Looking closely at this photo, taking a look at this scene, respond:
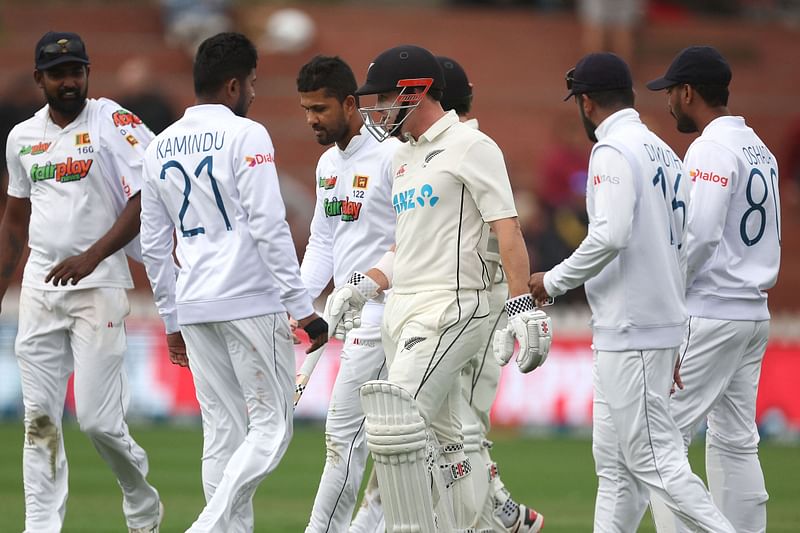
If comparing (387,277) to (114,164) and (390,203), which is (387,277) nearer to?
(390,203)

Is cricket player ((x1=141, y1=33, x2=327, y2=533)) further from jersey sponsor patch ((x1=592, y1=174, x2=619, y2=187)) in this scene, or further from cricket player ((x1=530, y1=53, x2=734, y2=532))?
jersey sponsor patch ((x1=592, y1=174, x2=619, y2=187))

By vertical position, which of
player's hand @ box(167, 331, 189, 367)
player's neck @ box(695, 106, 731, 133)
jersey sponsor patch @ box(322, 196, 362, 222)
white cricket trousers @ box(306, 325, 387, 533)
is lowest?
white cricket trousers @ box(306, 325, 387, 533)

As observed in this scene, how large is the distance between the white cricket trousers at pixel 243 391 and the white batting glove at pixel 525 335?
1224 mm

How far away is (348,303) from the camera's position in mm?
7824

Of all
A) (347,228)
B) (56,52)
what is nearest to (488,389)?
(347,228)

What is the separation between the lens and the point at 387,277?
26.5 ft

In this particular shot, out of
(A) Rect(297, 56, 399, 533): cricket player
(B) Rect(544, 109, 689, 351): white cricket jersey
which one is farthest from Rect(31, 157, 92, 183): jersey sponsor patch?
(B) Rect(544, 109, 689, 351): white cricket jersey

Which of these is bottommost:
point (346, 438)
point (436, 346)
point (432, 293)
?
point (346, 438)

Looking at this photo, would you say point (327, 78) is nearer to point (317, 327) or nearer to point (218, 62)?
point (218, 62)

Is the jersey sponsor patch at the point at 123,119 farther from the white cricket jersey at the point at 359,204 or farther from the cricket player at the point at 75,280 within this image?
the white cricket jersey at the point at 359,204

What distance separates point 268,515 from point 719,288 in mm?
4060

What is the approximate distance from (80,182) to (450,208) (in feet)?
7.98

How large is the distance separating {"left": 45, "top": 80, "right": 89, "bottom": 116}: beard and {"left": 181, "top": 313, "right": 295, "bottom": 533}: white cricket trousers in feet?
5.52

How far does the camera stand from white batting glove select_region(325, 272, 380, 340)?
306 inches
